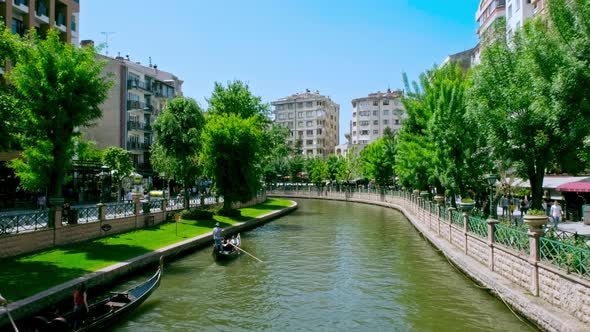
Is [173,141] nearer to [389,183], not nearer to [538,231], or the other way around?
[538,231]

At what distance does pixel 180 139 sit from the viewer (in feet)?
131

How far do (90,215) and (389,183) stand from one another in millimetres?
66659

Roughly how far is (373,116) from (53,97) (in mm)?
103392

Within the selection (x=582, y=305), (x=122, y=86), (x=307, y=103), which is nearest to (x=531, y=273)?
(x=582, y=305)

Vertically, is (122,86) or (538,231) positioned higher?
(122,86)

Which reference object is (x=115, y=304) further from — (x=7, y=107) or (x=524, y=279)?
(x=524, y=279)

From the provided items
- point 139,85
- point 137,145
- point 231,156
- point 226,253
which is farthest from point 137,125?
point 226,253

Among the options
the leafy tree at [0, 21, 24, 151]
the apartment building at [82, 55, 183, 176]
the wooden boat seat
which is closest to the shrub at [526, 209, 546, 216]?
the wooden boat seat

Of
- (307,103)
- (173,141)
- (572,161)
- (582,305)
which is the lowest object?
(582,305)

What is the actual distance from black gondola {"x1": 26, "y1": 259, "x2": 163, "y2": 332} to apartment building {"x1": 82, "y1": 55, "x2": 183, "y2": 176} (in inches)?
1936

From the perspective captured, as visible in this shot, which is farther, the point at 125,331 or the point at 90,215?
the point at 90,215

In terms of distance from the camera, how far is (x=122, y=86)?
66.3 metres

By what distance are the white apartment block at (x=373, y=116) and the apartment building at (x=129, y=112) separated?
60062 mm

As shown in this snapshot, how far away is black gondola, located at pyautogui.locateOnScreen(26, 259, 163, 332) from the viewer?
12.9 metres
